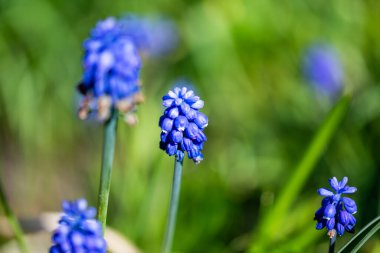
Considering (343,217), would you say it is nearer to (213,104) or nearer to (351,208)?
(351,208)

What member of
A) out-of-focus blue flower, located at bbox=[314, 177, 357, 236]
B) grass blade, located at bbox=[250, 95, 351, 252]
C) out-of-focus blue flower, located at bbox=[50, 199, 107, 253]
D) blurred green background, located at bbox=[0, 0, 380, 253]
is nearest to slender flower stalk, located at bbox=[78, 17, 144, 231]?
out-of-focus blue flower, located at bbox=[50, 199, 107, 253]

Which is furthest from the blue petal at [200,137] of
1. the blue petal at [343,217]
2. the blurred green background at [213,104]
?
the blurred green background at [213,104]

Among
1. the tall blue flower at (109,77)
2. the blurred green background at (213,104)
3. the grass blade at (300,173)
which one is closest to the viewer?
the tall blue flower at (109,77)

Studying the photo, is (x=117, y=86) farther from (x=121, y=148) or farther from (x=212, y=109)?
(x=212, y=109)

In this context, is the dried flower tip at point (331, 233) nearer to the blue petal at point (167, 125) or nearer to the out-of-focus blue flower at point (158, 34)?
the blue petal at point (167, 125)

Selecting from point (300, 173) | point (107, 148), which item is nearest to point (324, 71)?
point (300, 173)

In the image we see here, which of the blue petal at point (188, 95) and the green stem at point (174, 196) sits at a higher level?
the blue petal at point (188, 95)
